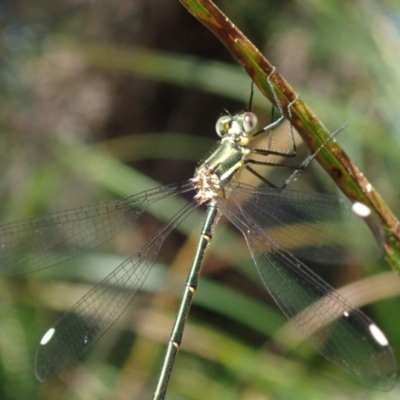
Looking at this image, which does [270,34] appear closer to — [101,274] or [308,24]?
[308,24]

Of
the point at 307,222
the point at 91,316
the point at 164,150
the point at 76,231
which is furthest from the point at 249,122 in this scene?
the point at 164,150

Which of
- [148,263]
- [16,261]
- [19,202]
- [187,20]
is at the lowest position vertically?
[16,261]

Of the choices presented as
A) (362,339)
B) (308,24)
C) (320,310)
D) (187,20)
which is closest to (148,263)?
(320,310)

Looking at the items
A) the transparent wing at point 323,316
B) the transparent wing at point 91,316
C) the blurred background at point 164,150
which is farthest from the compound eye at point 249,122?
→ the blurred background at point 164,150

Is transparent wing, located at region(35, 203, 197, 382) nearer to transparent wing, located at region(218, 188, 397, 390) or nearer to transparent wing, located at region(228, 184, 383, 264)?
transparent wing, located at region(228, 184, 383, 264)

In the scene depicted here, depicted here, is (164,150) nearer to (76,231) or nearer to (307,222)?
(76,231)
